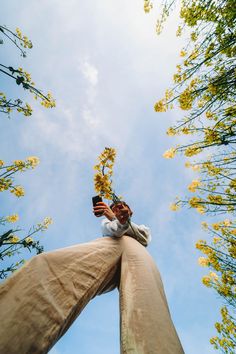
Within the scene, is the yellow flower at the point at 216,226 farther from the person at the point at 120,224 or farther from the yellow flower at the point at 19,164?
the yellow flower at the point at 19,164

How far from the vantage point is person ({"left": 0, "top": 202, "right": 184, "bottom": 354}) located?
3.01ft

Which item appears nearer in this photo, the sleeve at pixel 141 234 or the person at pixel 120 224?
the person at pixel 120 224

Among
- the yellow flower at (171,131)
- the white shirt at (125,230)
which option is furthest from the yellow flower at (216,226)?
the white shirt at (125,230)

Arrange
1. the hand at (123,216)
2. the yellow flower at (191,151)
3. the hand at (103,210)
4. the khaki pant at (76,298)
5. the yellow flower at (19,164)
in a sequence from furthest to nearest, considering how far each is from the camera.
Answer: the yellow flower at (19,164) < the yellow flower at (191,151) < the hand at (103,210) < the hand at (123,216) < the khaki pant at (76,298)

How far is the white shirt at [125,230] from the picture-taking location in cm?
163

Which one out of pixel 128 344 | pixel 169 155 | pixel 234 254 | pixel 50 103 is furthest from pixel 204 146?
pixel 128 344

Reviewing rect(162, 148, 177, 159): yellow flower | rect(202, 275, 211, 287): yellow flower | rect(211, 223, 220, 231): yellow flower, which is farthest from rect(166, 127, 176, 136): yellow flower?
rect(202, 275, 211, 287): yellow flower

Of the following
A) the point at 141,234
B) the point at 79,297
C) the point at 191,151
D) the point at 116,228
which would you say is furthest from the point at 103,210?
the point at 191,151

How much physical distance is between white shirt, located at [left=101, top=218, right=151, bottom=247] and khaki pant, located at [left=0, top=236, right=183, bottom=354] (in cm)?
14

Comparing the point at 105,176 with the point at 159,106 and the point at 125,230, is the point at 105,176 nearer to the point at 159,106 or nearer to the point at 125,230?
the point at 125,230

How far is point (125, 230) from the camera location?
5.41 ft

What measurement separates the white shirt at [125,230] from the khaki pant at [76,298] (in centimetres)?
14

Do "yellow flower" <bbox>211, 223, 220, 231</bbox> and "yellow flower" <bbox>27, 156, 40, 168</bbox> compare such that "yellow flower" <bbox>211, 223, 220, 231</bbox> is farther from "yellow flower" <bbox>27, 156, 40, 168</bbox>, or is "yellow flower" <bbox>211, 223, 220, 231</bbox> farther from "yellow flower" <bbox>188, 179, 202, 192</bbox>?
"yellow flower" <bbox>27, 156, 40, 168</bbox>

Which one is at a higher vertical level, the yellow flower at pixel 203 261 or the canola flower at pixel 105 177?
the canola flower at pixel 105 177
